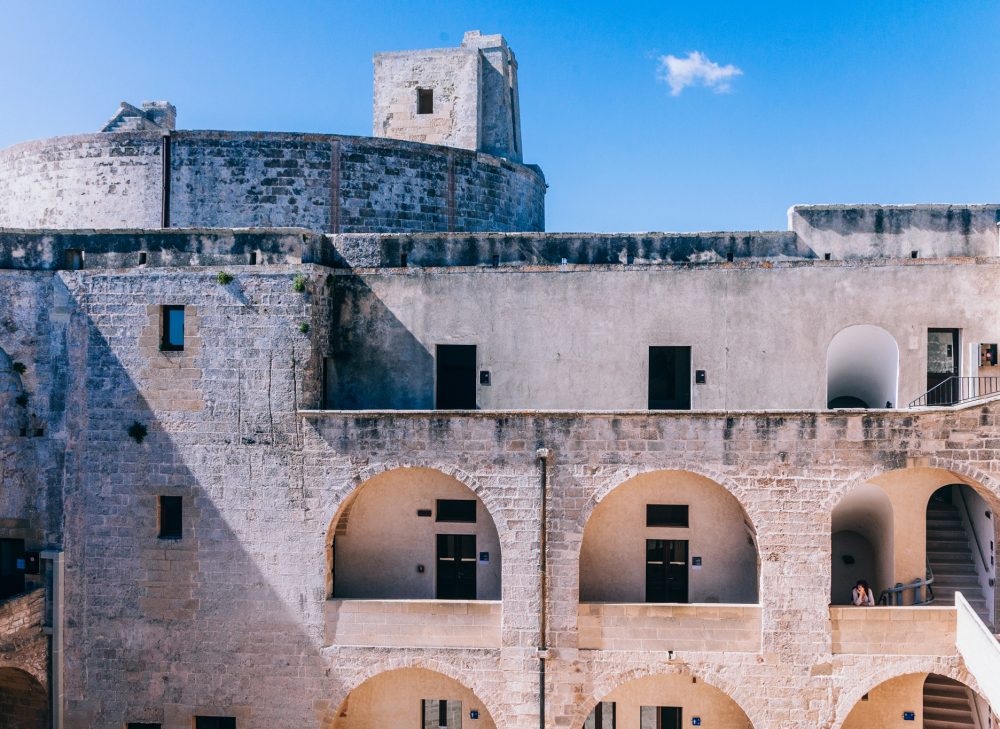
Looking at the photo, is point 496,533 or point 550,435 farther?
point 496,533

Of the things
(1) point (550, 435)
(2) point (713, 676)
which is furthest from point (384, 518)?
(2) point (713, 676)

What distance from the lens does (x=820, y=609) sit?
14.4 metres

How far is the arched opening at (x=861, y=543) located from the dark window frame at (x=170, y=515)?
42.0ft

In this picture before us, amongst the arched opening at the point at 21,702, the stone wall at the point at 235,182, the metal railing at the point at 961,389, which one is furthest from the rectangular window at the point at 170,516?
the metal railing at the point at 961,389

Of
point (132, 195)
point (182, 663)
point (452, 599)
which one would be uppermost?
point (132, 195)

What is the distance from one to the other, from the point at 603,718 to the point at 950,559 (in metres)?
7.77

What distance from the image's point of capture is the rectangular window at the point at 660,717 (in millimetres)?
16188

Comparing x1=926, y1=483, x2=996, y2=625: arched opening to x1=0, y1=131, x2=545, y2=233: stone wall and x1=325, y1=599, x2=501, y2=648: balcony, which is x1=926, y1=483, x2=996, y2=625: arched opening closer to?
x1=325, y1=599, x2=501, y2=648: balcony

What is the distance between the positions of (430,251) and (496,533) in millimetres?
5929

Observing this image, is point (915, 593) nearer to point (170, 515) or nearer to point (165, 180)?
point (170, 515)

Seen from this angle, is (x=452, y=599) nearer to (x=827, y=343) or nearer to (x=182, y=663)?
(x=182, y=663)

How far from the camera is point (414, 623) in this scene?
14992mm

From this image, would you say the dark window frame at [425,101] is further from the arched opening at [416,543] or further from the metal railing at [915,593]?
the metal railing at [915,593]

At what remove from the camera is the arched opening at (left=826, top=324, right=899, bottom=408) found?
641 inches
